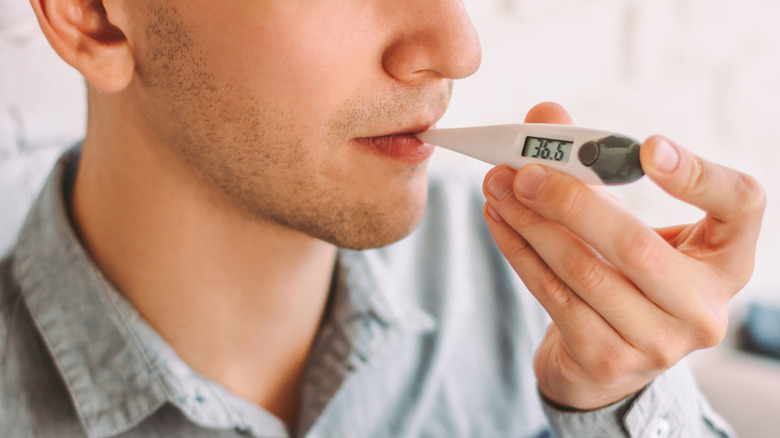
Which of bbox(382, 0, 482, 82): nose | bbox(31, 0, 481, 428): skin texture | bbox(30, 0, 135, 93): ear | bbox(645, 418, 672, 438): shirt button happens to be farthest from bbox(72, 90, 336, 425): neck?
bbox(645, 418, 672, 438): shirt button

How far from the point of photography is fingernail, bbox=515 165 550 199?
0.57m

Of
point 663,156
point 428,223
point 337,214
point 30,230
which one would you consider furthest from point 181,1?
point 428,223

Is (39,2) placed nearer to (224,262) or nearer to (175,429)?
(224,262)

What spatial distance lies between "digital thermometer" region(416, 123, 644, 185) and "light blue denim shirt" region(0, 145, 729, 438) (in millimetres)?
386

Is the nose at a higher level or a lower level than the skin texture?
higher

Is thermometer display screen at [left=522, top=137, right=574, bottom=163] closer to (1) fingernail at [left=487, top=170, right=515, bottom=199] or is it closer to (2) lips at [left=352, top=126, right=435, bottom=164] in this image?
(1) fingernail at [left=487, top=170, right=515, bottom=199]

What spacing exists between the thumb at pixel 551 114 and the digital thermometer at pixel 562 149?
6 centimetres

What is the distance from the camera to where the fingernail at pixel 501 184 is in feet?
2.00

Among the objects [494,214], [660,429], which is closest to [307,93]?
[494,214]

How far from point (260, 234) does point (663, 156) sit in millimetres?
569

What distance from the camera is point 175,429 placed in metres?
0.89

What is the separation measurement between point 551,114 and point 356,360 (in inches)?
20.2

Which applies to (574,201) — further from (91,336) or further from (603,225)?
(91,336)

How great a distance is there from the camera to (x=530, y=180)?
57cm
